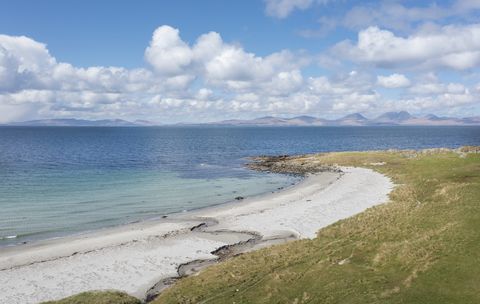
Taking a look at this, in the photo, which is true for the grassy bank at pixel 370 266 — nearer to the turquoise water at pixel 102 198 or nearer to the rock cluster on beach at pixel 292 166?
the turquoise water at pixel 102 198

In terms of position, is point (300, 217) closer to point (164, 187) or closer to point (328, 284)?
point (328, 284)

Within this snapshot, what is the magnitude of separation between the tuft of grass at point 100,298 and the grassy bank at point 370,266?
0.27 m

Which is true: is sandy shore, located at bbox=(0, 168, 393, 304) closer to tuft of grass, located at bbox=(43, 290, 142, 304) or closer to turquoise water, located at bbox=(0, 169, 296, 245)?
tuft of grass, located at bbox=(43, 290, 142, 304)

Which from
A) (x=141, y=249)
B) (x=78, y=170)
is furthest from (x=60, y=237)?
(x=78, y=170)

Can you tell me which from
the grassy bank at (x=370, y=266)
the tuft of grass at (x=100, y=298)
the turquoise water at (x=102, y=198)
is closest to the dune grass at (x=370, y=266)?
the grassy bank at (x=370, y=266)

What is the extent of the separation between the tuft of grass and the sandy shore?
1662 mm

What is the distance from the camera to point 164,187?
7794cm

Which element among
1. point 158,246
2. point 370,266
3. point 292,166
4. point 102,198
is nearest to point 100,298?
point 158,246

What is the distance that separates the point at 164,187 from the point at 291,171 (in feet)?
112

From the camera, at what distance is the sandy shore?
1199 inches

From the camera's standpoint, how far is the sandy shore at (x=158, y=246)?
30.4 metres

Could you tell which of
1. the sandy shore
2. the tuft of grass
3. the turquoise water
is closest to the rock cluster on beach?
the turquoise water

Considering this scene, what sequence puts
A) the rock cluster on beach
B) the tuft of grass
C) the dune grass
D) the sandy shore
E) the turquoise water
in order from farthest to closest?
the rock cluster on beach, the turquoise water, the sandy shore, the tuft of grass, the dune grass

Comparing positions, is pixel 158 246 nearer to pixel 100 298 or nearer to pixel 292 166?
pixel 100 298
